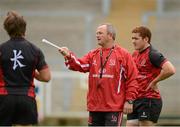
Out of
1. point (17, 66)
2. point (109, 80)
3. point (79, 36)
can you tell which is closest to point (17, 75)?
point (17, 66)

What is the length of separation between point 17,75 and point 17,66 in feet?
0.32

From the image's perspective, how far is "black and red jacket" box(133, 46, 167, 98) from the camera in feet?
32.7

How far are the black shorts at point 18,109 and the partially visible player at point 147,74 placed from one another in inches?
95.7

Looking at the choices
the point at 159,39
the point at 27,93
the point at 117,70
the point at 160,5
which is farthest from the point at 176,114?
the point at 27,93

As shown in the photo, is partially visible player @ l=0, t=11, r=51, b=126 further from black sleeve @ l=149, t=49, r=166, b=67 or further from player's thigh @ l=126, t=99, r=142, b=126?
player's thigh @ l=126, t=99, r=142, b=126

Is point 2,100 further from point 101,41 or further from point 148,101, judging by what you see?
point 148,101

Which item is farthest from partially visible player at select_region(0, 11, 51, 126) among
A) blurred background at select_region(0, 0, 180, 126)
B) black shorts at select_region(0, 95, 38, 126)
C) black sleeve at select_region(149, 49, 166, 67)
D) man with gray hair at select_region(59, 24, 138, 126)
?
blurred background at select_region(0, 0, 180, 126)

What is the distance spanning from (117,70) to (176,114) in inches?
266

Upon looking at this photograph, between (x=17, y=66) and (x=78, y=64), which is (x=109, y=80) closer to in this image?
(x=78, y=64)

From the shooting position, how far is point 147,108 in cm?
1016

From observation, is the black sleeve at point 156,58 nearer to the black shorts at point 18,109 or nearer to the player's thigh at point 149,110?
the player's thigh at point 149,110

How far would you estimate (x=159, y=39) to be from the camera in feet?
54.9

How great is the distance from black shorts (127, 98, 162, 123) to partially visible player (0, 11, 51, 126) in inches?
97.6

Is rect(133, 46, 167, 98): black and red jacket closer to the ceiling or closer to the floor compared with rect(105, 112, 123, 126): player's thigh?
closer to the ceiling
